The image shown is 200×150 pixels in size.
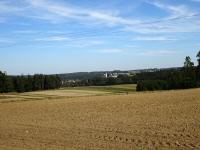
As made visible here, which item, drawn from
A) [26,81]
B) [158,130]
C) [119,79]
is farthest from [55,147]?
[119,79]

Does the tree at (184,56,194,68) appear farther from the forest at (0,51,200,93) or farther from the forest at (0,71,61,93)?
the forest at (0,71,61,93)

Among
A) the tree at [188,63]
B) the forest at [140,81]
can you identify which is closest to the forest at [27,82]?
the forest at [140,81]

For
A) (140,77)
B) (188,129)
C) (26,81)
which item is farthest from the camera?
(140,77)

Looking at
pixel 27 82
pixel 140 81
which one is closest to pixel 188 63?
pixel 140 81

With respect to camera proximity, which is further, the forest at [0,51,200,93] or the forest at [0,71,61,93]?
the forest at [0,71,61,93]

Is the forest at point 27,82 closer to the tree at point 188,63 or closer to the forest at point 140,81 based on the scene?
the forest at point 140,81

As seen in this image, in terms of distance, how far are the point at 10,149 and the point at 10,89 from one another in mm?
105913

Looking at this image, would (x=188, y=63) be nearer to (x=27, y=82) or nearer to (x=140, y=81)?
(x=140, y=81)

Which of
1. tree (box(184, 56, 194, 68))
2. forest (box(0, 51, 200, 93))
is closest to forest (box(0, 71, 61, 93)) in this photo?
forest (box(0, 51, 200, 93))

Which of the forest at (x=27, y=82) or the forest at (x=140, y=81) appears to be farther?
the forest at (x=27, y=82)

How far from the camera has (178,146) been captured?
13.7m

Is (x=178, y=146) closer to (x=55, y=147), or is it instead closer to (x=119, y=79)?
(x=55, y=147)

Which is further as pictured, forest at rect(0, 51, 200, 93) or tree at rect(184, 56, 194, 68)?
tree at rect(184, 56, 194, 68)

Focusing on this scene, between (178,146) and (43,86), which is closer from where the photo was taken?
(178,146)
